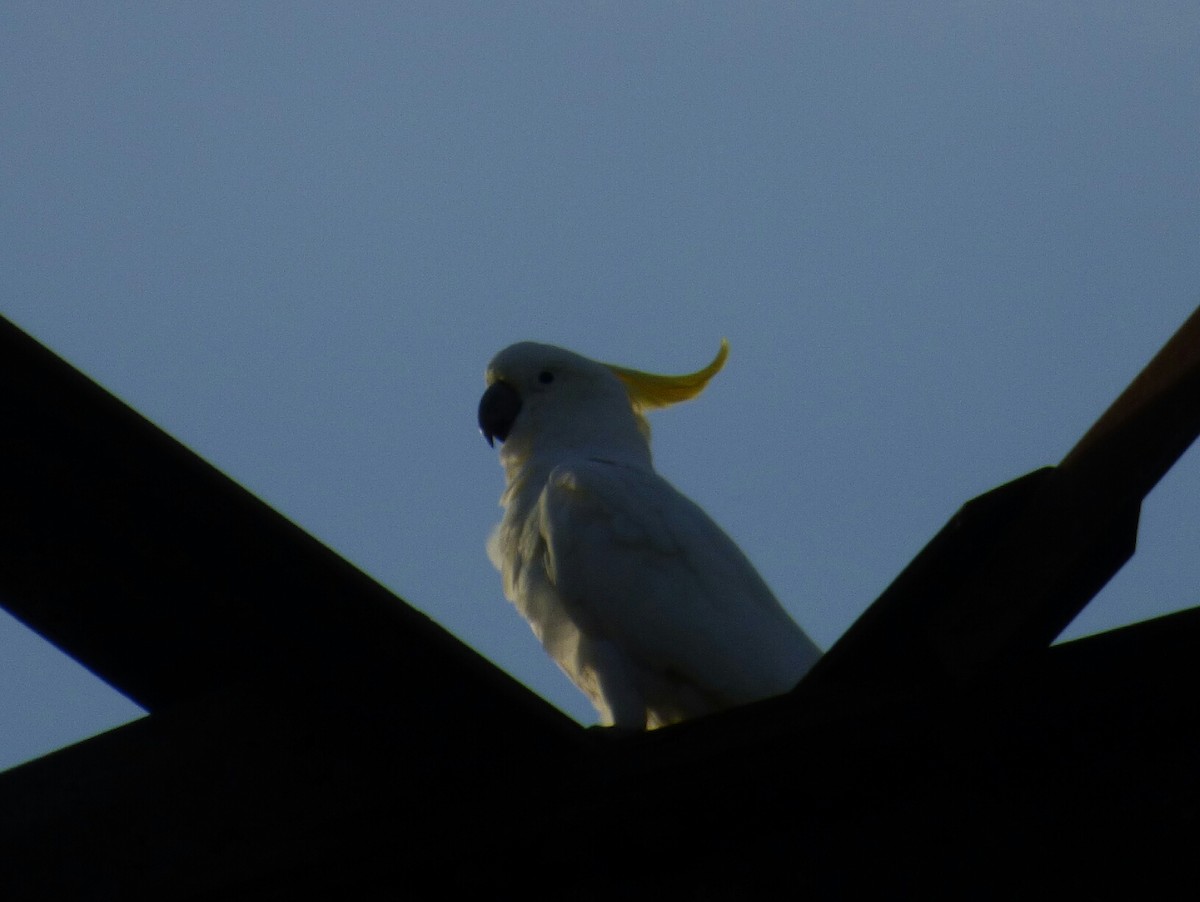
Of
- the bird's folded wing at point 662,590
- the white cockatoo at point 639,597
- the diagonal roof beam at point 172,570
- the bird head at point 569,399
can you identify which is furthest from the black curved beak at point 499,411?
the diagonal roof beam at point 172,570

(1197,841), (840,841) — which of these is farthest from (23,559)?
(1197,841)

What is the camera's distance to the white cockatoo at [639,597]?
329 cm

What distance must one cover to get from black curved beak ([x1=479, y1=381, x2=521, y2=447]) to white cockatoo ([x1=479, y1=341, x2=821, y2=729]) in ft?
2.35

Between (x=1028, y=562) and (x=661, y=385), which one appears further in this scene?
(x=661, y=385)

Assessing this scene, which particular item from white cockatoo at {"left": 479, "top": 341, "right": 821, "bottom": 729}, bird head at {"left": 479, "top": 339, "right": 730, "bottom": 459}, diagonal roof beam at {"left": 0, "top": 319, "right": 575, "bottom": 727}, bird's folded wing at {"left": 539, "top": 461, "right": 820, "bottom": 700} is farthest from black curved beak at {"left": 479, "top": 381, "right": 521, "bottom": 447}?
diagonal roof beam at {"left": 0, "top": 319, "right": 575, "bottom": 727}

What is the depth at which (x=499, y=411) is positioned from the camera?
4.63m

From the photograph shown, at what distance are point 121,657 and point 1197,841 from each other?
120 centimetres

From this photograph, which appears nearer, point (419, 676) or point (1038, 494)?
point (419, 676)

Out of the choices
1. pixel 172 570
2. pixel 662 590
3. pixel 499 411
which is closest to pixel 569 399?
pixel 499 411

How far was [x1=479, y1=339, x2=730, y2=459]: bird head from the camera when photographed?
4359mm

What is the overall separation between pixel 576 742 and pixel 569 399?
3033 mm

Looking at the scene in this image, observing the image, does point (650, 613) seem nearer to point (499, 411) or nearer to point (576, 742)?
point (499, 411)

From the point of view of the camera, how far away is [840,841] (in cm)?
156

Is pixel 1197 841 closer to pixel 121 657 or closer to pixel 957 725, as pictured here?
pixel 957 725
